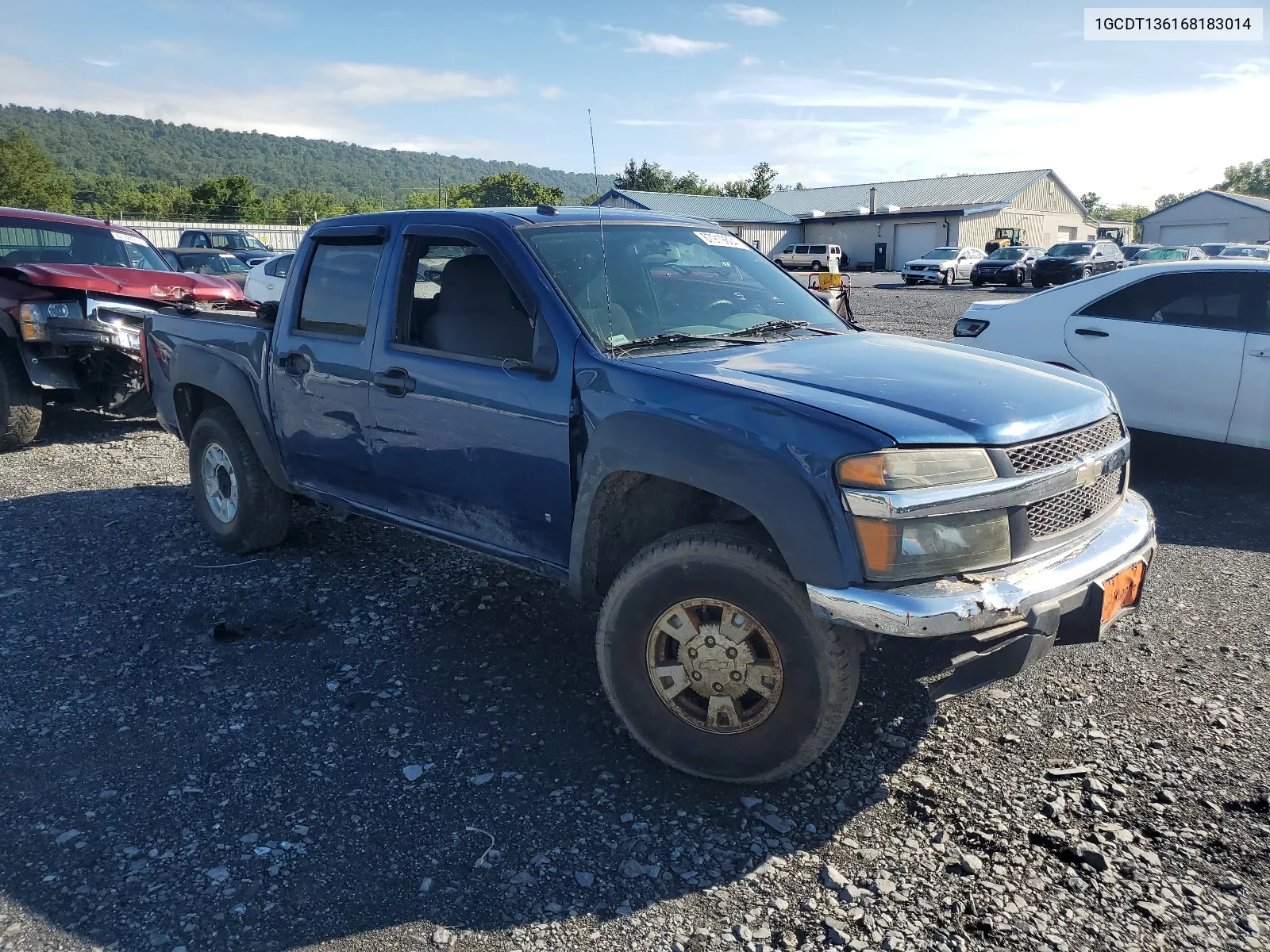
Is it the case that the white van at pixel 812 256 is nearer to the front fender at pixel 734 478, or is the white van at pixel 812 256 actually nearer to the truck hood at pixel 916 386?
the truck hood at pixel 916 386

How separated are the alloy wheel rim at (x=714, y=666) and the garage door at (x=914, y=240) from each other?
55345mm

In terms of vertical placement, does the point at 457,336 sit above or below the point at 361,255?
below

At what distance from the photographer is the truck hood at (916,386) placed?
2857 mm

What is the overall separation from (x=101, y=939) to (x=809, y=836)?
6.57 ft

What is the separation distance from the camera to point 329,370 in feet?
14.5

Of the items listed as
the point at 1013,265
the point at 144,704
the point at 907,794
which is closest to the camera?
the point at 907,794

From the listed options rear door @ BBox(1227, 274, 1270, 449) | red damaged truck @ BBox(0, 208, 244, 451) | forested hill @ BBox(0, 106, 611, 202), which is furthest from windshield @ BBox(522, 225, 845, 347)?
forested hill @ BBox(0, 106, 611, 202)

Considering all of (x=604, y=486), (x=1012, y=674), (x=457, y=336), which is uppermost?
(x=457, y=336)

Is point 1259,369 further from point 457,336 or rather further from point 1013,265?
point 1013,265

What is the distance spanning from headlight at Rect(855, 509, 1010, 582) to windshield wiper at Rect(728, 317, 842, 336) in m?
1.42

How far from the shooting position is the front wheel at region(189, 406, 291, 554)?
5.25 metres

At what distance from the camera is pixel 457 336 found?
3.95m

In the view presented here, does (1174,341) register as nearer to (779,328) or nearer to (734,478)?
(779,328)

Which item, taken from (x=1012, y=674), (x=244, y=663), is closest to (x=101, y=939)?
(x=244, y=663)
